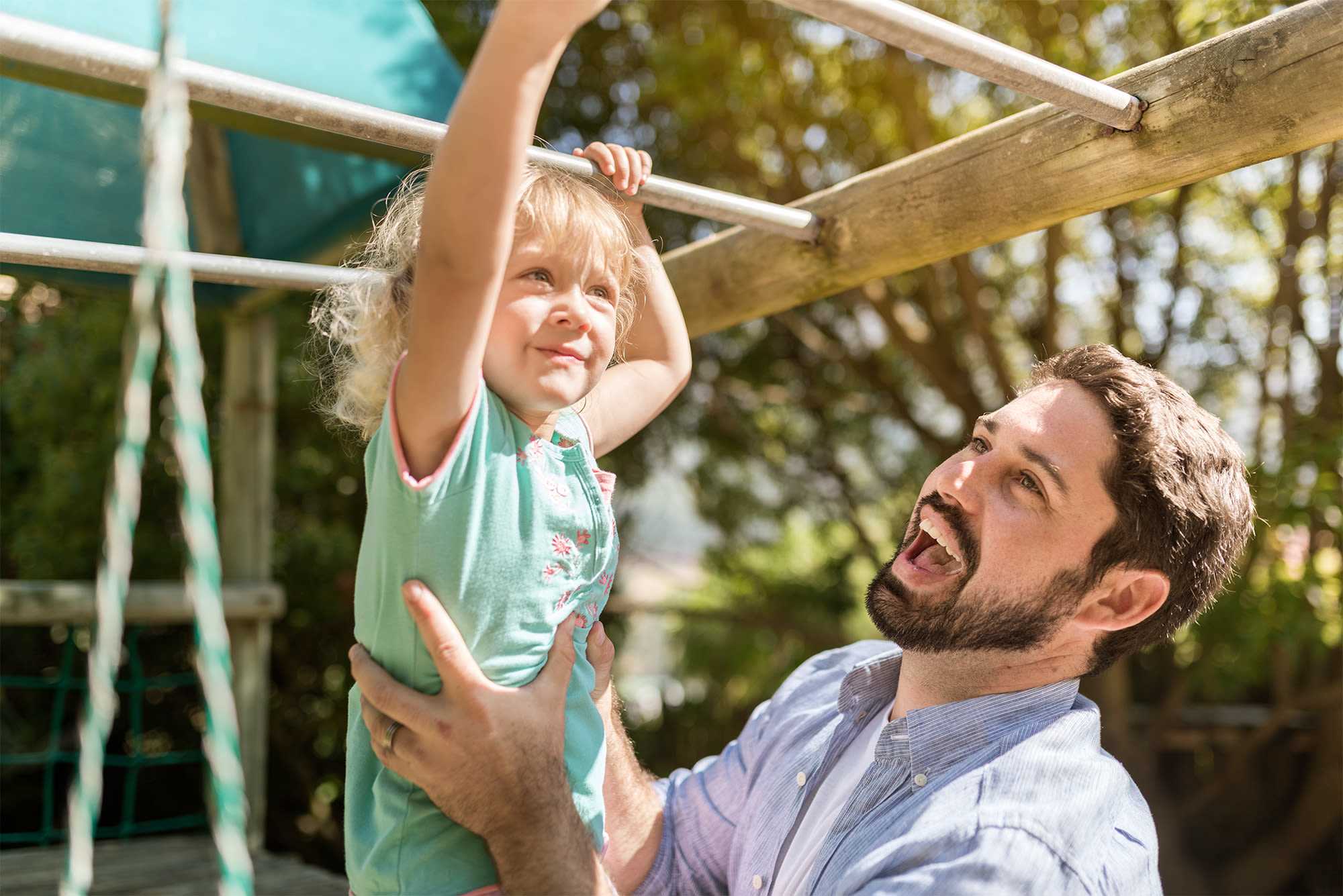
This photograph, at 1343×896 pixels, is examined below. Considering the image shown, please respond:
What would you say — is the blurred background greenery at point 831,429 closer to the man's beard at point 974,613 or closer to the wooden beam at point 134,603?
the wooden beam at point 134,603

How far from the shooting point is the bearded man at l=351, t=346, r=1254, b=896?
1196mm

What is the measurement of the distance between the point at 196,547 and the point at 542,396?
554 millimetres

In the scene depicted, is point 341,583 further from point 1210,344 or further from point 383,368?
point 1210,344

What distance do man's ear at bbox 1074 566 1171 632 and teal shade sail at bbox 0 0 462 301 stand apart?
173cm

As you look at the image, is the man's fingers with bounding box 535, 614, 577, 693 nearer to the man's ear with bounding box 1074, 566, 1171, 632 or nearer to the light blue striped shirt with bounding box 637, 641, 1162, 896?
the light blue striped shirt with bounding box 637, 641, 1162, 896

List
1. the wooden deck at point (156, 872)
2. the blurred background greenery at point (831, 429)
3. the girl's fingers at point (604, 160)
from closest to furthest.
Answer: the girl's fingers at point (604, 160) → the wooden deck at point (156, 872) → the blurred background greenery at point (831, 429)

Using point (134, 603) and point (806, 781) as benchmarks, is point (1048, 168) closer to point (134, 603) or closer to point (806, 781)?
point (806, 781)

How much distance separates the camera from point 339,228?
307 centimetres

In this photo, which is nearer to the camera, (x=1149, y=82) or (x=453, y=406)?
(x=453, y=406)

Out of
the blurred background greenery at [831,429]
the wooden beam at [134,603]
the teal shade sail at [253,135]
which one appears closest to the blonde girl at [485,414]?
the teal shade sail at [253,135]

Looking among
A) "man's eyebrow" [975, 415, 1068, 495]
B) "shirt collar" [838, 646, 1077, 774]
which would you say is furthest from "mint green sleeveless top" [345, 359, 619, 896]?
"man's eyebrow" [975, 415, 1068, 495]

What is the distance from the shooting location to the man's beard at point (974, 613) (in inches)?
58.9

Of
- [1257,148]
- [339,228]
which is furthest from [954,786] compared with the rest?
[339,228]

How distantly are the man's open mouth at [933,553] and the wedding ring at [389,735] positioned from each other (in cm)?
76
